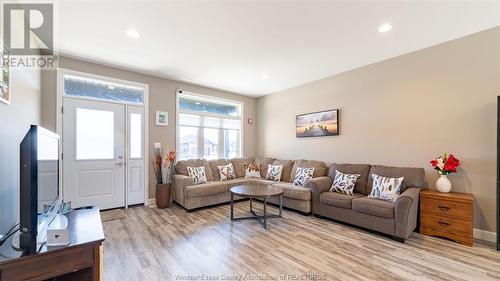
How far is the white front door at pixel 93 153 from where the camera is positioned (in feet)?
11.5

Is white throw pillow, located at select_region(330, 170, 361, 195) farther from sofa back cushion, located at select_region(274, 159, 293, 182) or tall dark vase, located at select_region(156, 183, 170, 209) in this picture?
tall dark vase, located at select_region(156, 183, 170, 209)

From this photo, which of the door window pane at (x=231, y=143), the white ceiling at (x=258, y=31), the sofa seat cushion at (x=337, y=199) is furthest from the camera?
the door window pane at (x=231, y=143)

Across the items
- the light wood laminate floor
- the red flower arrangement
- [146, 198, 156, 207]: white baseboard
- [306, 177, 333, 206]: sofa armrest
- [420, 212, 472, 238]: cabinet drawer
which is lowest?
the light wood laminate floor

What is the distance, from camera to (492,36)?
8.64 feet

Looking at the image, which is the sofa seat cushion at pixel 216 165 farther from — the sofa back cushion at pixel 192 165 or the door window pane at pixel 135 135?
the door window pane at pixel 135 135

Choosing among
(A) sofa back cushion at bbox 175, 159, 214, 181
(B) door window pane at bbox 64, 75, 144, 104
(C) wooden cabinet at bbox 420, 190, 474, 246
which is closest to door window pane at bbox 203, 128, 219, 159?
(A) sofa back cushion at bbox 175, 159, 214, 181

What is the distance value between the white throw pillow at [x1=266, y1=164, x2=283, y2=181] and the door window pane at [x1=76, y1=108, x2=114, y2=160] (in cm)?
305

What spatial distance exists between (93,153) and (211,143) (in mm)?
2331

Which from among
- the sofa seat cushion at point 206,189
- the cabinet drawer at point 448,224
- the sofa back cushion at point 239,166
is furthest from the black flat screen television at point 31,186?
the sofa back cushion at point 239,166

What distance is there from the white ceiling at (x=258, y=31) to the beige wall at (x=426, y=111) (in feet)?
0.86

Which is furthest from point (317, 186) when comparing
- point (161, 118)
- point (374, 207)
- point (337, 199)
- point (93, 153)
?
point (93, 153)

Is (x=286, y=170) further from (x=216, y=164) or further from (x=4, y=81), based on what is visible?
(x=4, y=81)

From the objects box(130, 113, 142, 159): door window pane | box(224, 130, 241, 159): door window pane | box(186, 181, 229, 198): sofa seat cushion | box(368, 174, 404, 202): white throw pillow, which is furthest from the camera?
box(224, 130, 241, 159): door window pane

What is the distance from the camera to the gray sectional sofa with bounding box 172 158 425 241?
8.87ft
